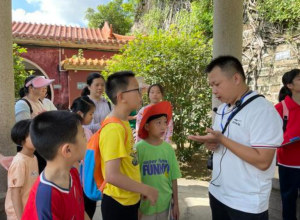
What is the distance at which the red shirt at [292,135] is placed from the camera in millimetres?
2490

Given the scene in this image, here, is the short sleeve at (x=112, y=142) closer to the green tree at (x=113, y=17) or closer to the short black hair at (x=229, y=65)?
the short black hair at (x=229, y=65)

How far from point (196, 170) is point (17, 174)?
3895 millimetres

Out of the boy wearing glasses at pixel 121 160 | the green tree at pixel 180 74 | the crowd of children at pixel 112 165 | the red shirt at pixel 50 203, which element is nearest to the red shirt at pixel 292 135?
the crowd of children at pixel 112 165

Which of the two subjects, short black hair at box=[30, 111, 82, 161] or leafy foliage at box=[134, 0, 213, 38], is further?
Result: leafy foliage at box=[134, 0, 213, 38]

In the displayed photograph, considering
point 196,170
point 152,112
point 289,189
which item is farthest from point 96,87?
point 196,170

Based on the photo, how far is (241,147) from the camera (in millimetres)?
1489

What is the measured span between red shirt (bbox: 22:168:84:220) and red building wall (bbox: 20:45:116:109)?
331 inches

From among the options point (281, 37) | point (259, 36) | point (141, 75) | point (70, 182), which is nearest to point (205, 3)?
point (259, 36)

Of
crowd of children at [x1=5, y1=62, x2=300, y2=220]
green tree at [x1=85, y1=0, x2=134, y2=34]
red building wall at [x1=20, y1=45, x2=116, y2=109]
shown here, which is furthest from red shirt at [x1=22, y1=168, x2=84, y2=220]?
green tree at [x1=85, y1=0, x2=134, y2=34]

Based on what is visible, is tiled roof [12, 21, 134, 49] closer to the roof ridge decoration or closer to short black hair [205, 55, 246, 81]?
the roof ridge decoration

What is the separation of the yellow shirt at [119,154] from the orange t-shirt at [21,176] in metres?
0.72

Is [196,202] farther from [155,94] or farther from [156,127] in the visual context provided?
[156,127]

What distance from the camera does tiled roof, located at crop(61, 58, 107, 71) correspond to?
900 cm

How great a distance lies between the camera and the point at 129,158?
171cm
